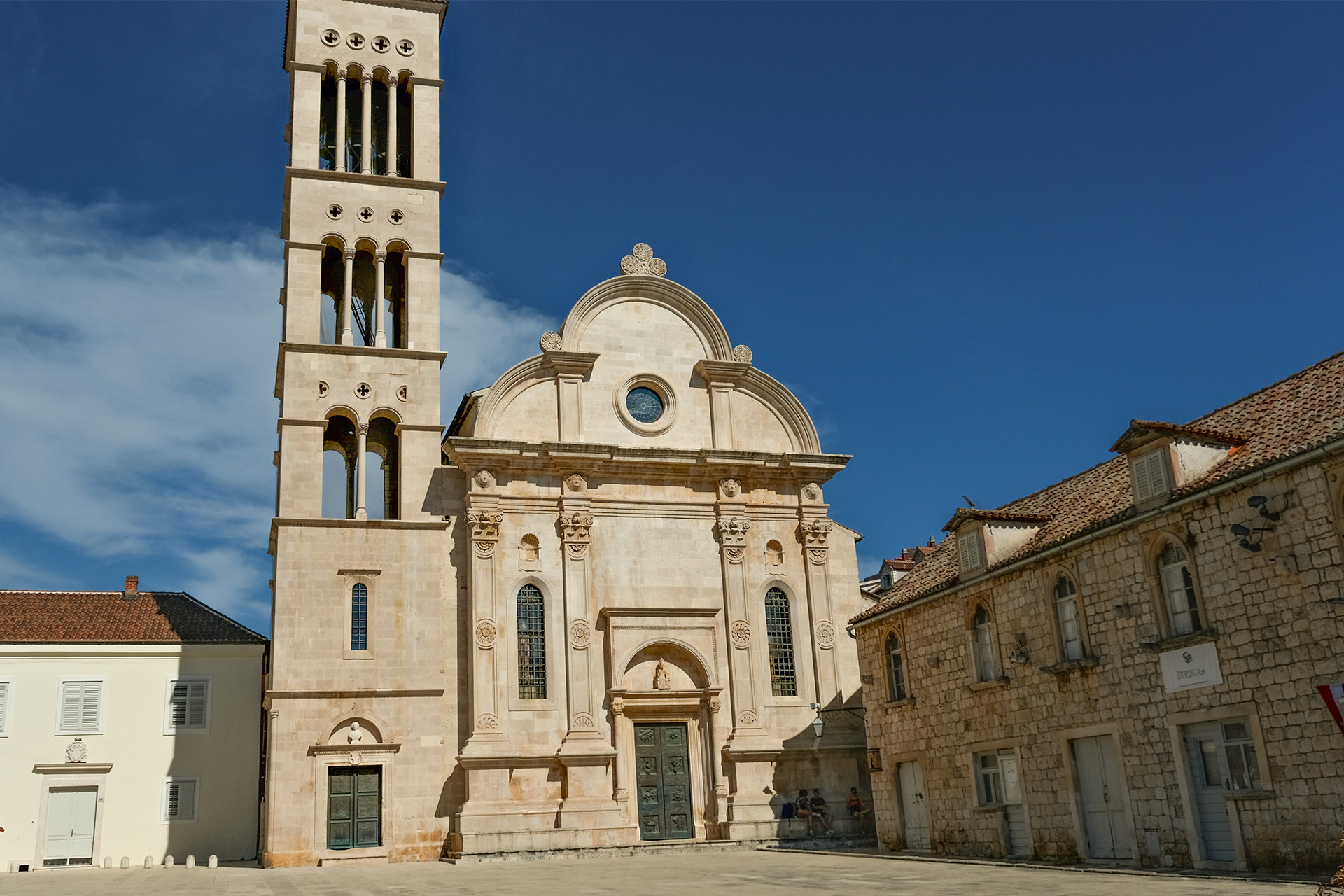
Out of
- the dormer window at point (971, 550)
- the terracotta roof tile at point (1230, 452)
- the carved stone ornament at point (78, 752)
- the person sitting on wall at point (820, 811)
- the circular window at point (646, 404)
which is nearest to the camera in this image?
the terracotta roof tile at point (1230, 452)

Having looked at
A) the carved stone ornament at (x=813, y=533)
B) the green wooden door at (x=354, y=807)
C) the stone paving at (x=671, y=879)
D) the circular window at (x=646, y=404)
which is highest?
the circular window at (x=646, y=404)

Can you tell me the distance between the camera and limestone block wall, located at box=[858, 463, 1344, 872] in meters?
17.0

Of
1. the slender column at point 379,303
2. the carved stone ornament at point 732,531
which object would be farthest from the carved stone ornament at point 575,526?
the slender column at point 379,303

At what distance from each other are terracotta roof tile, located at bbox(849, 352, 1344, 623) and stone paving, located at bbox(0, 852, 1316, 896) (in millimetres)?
6137

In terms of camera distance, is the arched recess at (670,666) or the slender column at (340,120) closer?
the arched recess at (670,666)

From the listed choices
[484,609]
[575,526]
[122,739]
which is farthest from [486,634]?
[122,739]

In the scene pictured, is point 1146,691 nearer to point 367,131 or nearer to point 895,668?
point 895,668

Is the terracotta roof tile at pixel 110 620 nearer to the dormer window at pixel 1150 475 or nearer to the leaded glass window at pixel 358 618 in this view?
the leaded glass window at pixel 358 618

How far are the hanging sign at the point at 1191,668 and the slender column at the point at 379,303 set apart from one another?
2186cm

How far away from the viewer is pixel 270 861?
2694 centimetres

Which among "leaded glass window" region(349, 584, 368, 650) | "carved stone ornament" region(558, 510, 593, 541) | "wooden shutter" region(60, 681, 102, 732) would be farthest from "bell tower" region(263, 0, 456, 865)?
"wooden shutter" region(60, 681, 102, 732)

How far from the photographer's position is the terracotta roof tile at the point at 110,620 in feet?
108

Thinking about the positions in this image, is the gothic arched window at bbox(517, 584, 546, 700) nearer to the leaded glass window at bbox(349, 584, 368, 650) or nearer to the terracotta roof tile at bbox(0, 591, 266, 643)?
the leaded glass window at bbox(349, 584, 368, 650)

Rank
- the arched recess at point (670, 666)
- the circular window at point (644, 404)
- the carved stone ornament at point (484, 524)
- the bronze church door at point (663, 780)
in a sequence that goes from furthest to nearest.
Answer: the circular window at point (644, 404), the arched recess at point (670, 666), the carved stone ornament at point (484, 524), the bronze church door at point (663, 780)
